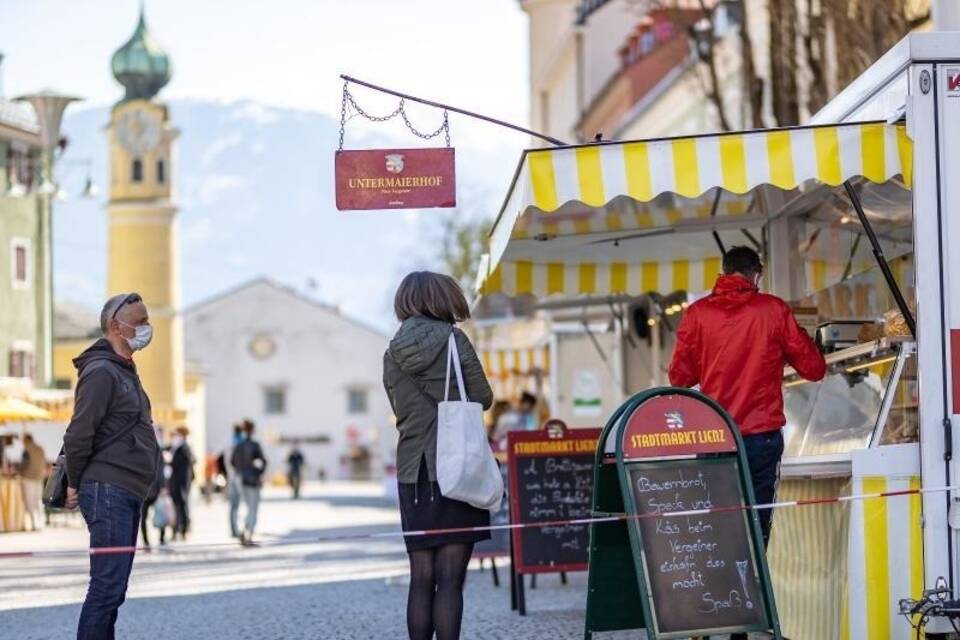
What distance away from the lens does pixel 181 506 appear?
1125 inches

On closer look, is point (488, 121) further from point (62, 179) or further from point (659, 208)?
point (62, 179)

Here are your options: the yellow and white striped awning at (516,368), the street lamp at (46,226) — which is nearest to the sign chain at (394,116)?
the yellow and white striped awning at (516,368)

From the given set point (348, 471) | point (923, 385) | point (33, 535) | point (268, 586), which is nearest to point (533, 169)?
point (923, 385)

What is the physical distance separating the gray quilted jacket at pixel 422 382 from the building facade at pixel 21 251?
145ft

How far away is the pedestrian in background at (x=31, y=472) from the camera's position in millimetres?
36781

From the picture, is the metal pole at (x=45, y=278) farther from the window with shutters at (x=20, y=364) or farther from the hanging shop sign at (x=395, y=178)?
the hanging shop sign at (x=395, y=178)

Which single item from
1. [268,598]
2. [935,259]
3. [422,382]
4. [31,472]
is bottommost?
[268,598]

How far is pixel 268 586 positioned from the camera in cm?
1834

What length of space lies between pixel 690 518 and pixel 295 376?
103m

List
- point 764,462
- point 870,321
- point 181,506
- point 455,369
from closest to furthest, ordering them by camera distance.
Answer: point 455,369
point 764,462
point 870,321
point 181,506

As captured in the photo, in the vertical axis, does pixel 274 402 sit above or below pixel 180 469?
above

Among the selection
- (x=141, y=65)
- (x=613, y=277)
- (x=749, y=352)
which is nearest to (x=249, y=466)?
(x=613, y=277)

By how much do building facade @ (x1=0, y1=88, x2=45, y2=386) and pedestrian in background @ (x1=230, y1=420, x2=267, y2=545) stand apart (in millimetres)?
27844

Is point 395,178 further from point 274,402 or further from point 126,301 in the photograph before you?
point 274,402
